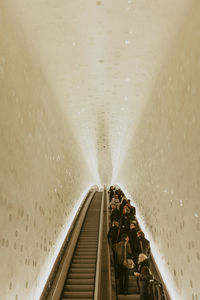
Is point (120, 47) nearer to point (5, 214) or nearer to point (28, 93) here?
point (28, 93)

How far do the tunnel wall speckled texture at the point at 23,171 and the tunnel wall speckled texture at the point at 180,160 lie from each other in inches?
104

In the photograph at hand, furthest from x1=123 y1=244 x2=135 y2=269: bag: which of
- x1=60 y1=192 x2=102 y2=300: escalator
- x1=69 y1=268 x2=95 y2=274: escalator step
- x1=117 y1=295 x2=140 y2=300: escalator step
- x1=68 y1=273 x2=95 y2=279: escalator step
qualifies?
x1=69 y1=268 x2=95 y2=274: escalator step

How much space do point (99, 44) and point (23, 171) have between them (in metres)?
3.00

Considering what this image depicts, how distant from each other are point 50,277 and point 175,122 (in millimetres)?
4117

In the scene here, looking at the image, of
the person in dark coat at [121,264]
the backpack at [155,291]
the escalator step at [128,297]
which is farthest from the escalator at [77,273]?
the backpack at [155,291]

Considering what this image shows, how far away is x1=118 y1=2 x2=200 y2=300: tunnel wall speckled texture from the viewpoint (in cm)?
394

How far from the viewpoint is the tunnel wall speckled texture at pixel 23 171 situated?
3.74 meters

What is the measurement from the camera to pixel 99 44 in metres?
5.59

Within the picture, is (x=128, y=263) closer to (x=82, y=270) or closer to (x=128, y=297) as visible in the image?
(x=128, y=297)

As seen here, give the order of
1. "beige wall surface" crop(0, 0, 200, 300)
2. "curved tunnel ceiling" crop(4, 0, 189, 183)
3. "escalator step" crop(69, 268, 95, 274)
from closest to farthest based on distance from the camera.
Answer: "beige wall surface" crop(0, 0, 200, 300), "curved tunnel ceiling" crop(4, 0, 189, 183), "escalator step" crop(69, 268, 95, 274)

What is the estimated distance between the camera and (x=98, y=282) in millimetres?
5391

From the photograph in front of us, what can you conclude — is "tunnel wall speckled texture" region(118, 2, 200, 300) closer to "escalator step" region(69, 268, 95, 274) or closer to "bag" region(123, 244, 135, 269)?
"bag" region(123, 244, 135, 269)

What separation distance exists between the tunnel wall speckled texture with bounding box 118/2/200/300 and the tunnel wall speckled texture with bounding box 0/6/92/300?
8.67ft

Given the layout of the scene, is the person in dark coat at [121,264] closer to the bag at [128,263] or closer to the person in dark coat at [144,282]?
the bag at [128,263]
